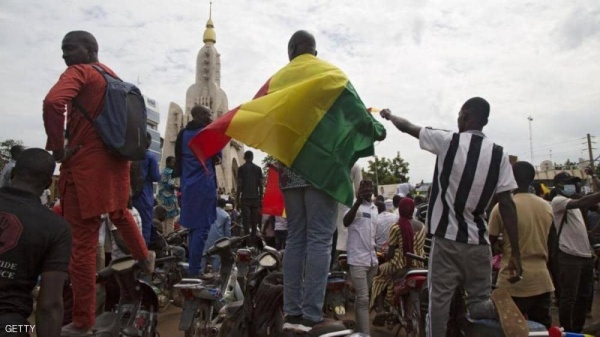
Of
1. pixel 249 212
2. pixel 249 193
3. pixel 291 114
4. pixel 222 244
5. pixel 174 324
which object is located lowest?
pixel 174 324

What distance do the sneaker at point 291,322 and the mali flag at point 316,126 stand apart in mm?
836

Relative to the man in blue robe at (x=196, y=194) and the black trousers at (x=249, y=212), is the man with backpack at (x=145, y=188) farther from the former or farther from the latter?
the black trousers at (x=249, y=212)

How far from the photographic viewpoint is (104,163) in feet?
12.0

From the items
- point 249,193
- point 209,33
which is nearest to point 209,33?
point 209,33

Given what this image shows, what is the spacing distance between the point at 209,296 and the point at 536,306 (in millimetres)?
2861

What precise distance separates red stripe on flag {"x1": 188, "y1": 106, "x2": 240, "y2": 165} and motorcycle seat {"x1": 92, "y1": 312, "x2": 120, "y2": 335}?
53.8 inches

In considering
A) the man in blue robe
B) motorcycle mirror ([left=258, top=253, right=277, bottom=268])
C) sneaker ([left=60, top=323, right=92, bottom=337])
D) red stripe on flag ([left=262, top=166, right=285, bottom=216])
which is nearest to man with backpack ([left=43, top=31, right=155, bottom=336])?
sneaker ([left=60, top=323, right=92, bottom=337])

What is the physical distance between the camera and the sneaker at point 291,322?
122 inches

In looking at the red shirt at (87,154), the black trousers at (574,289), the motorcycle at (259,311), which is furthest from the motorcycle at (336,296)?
the black trousers at (574,289)

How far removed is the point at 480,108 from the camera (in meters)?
3.60

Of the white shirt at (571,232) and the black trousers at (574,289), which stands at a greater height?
the white shirt at (571,232)

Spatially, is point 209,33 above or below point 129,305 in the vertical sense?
above

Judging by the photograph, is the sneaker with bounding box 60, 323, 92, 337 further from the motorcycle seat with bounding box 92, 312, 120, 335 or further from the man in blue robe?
the man in blue robe

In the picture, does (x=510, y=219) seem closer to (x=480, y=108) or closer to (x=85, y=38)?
(x=480, y=108)
